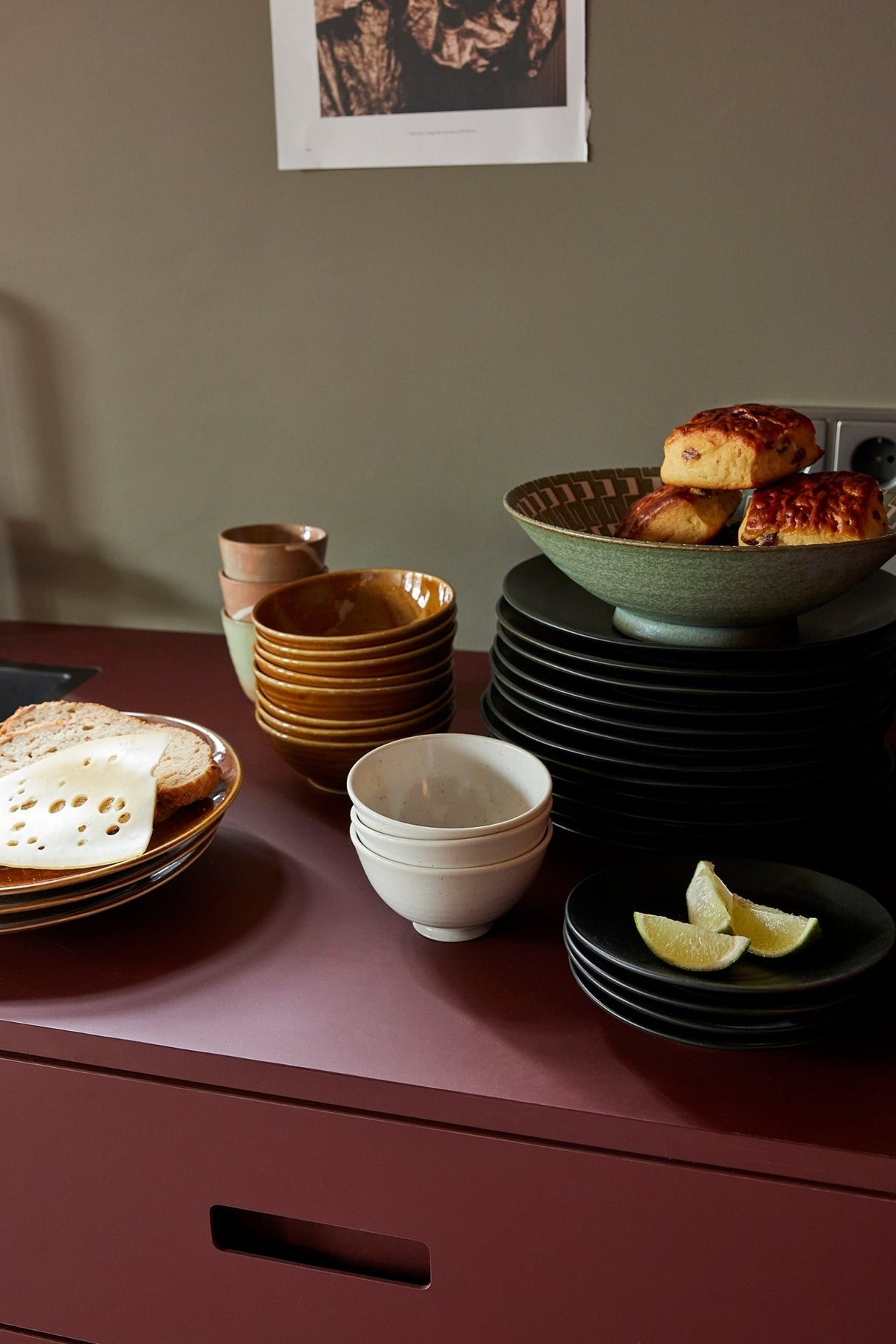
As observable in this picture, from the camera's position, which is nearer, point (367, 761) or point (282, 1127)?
point (282, 1127)

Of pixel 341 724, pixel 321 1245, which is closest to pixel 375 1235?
pixel 321 1245

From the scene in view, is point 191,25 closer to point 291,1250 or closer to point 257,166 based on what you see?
point 257,166

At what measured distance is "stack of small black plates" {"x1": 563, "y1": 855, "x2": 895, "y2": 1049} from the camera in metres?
0.58

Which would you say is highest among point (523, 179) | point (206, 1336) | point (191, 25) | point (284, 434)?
point (191, 25)

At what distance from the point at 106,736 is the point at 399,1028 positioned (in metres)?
0.35

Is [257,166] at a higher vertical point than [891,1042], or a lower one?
higher

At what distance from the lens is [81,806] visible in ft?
2.40

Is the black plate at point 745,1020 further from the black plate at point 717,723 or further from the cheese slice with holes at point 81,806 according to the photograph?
the cheese slice with holes at point 81,806

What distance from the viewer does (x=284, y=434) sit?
1.22 meters

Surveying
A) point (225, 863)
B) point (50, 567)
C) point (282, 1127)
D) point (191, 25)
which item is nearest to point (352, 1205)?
point (282, 1127)

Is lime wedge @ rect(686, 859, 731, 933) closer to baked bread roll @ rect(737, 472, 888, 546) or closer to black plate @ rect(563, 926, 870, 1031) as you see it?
black plate @ rect(563, 926, 870, 1031)

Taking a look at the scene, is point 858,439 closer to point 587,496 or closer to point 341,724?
point 587,496

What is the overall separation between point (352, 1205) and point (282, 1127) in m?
0.07

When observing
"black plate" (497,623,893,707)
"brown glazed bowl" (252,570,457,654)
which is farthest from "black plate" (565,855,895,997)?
"brown glazed bowl" (252,570,457,654)
